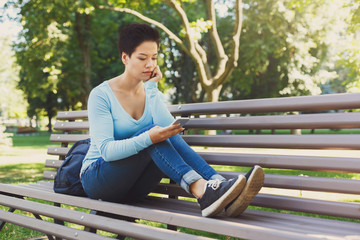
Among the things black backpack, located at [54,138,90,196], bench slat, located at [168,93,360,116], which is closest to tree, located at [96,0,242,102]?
Result: bench slat, located at [168,93,360,116]

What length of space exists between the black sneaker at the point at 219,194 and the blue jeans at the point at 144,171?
5.6 inches

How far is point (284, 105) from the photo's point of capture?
2797mm

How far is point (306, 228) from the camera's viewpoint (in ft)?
7.06

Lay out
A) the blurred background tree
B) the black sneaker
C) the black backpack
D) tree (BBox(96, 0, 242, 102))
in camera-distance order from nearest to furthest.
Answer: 1. the black sneaker
2. the black backpack
3. tree (BBox(96, 0, 242, 102))
4. the blurred background tree

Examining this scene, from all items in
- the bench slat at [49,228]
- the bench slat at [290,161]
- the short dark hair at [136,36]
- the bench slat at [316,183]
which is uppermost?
the short dark hair at [136,36]

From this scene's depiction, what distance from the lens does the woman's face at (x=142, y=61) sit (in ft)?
9.68

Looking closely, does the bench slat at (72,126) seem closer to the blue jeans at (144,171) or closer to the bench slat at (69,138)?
the bench slat at (69,138)

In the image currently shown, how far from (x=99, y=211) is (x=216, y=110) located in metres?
1.10

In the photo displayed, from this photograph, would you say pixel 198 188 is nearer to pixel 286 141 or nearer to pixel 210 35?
pixel 286 141

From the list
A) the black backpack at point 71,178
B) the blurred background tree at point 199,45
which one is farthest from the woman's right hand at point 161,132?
the blurred background tree at point 199,45

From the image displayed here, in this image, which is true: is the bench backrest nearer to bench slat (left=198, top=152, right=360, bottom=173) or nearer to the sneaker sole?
bench slat (left=198, top=152, right=360, bottom=173)

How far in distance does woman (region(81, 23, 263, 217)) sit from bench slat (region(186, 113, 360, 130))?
0.35 m

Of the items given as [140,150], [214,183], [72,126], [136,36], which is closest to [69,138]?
[72,126]

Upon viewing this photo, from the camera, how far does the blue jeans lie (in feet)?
8.52
